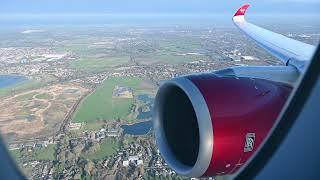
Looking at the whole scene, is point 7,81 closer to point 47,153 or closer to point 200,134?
point 47,153

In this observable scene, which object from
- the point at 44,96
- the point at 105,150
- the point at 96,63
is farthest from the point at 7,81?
the point at 96,63

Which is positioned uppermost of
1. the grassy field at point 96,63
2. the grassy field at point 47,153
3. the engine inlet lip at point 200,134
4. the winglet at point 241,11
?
the winglet at point 241,11

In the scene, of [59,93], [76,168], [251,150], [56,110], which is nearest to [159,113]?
[251,150]

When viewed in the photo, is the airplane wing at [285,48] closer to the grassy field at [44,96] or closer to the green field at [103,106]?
the green field at [103,106]

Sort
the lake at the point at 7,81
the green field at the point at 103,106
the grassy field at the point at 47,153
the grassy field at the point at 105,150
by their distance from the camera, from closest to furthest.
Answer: the lake at the point at 7,81 < the grassy field at the point at 47,153 < the grassy field at the point at 105,150 < the green field at the point at 103,106

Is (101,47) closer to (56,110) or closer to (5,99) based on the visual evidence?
(56,110)

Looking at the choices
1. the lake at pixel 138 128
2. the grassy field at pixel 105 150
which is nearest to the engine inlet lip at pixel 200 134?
the grassy field at pixel 105 150
